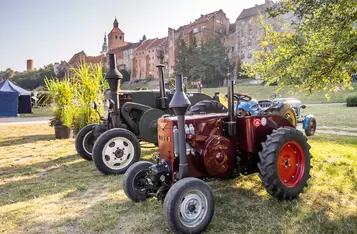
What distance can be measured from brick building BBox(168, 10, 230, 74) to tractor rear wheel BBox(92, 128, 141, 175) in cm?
6061

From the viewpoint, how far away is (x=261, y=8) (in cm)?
5838

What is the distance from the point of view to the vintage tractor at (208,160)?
2.62 meters

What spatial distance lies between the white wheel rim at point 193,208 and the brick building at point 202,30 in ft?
206

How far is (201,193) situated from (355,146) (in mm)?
5063

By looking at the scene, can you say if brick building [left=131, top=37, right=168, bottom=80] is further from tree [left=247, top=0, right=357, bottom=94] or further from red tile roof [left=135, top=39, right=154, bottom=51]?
tree [left=247, top=0, right=357, bottom=94]

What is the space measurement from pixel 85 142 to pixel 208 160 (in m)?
3.64

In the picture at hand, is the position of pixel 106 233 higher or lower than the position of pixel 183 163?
lower

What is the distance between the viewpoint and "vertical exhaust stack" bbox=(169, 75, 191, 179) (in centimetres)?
260

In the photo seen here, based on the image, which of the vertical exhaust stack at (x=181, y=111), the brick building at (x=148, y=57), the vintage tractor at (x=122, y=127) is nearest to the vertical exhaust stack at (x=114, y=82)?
the vintage tractor at (x=122, y=127)

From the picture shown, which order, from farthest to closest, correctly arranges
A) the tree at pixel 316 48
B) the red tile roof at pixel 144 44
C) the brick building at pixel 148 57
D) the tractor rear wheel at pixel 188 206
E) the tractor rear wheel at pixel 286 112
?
1. the red tile roof at pixel 144 44
2. the brick building at pixel 148 57
3. the tractor rear wheel at pixel 286 112
4. the tree at pixel 316 48
5. the tractor rear wheel at pixel 188 206

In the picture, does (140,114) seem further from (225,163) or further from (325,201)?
(325,201)

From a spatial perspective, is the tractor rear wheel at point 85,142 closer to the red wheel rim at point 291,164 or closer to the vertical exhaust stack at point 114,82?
the vertical exhaust stack at point 114,82

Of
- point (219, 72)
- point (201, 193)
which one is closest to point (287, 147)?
point (201, 193)

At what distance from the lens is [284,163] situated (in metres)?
3.38
